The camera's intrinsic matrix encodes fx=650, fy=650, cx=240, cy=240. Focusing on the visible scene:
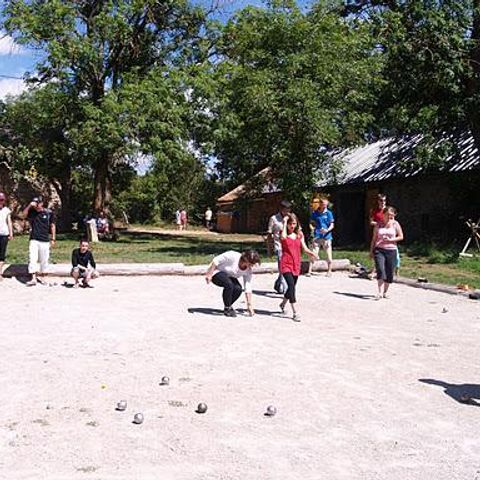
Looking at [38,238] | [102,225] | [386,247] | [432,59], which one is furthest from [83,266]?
[102,225]

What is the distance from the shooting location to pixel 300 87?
1953 cm

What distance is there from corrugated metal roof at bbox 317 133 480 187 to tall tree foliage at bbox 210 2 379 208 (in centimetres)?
159

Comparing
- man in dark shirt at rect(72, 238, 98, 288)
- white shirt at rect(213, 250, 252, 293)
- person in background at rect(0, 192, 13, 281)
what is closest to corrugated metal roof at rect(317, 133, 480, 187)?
man in dark shirt at rect(72, 238, 98, 288)

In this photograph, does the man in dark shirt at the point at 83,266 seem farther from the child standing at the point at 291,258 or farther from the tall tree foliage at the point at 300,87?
the tall tree foliage at the point at 300,87

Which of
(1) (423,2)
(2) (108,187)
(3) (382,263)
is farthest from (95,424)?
(2) (108,187)

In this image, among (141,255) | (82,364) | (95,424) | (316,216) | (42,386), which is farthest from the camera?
(141,255)

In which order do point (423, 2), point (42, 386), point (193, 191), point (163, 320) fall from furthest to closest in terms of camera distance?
point (193, 191) < point (423, 2) < point (163, 320) < point (42, 386)

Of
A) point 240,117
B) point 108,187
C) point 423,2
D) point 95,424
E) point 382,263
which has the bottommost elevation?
point 95,424

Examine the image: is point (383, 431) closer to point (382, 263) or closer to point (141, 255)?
point (382, 263)

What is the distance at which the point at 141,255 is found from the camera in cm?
2047

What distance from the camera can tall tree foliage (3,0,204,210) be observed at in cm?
2550

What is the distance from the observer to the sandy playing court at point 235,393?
442 centimetres

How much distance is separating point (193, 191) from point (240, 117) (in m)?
35.3

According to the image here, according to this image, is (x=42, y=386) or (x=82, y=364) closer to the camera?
(x=42, y=386)
